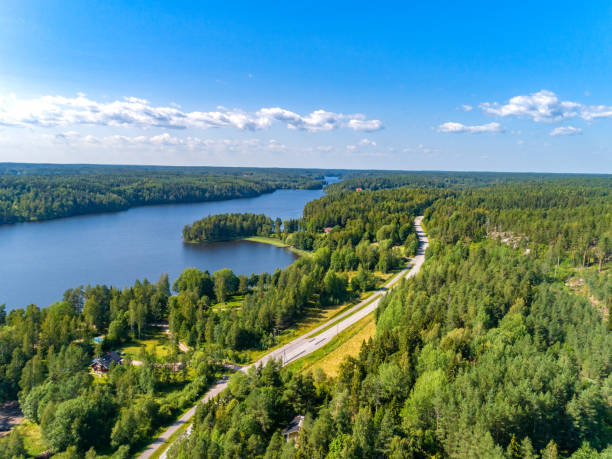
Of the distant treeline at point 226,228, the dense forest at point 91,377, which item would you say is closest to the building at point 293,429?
the dense forest at point 91,377

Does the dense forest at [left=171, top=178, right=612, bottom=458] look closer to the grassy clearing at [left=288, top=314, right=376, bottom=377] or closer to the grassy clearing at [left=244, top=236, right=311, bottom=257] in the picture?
the grassy clearing at [left=288, top=314, right=376, bottom=377]

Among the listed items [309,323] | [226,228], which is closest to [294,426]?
[309,323]

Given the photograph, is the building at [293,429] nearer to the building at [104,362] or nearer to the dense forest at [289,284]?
the dense forest at [289,284]

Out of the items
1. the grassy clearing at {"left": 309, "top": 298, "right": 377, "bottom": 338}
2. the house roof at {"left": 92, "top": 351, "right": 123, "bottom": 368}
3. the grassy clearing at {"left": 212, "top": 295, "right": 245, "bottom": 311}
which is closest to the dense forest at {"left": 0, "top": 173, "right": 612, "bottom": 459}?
the grassy clearing at {"left": 212, "top": 295, "right": 245, "bottom": 311}

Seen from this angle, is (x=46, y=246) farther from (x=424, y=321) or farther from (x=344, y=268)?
(x=424, y=321)

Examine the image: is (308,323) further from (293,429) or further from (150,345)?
(293,429)
